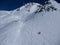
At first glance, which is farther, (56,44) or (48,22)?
(48,22)

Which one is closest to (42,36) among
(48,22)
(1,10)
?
(48,22)

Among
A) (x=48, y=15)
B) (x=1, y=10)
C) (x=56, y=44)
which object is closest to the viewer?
(x=56, y=44)

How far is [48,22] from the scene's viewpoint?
1955 cm

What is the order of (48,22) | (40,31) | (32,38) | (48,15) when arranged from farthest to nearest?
(48,15)
(48,22)
(40,31)
(32,38)

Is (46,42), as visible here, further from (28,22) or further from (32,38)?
(28,22)

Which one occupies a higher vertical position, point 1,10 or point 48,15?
point 48,15

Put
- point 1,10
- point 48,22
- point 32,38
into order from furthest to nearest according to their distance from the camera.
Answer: point 1,10 < point 48,22 < point 32,38

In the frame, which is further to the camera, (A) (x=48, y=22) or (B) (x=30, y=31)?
(A) (x=48, y=22)

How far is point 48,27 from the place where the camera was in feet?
59.9

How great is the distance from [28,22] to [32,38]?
14.6 feet

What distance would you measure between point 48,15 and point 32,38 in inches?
242

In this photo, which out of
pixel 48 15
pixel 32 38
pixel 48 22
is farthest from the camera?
pixel 48 15

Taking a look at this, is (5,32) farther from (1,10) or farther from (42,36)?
(1,10)

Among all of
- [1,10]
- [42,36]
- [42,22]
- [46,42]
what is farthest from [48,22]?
[1,10]
